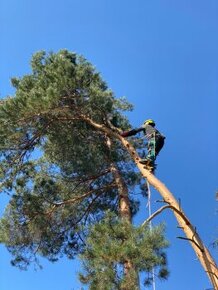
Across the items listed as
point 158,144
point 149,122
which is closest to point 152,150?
point 158,144

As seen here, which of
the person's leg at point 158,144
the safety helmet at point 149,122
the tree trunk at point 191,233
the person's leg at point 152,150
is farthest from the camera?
the safety helmet at point 149,122

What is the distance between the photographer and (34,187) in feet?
34.9

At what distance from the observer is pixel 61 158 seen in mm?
11430

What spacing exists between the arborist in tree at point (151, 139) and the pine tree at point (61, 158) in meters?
0.98

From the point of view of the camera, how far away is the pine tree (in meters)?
9.94

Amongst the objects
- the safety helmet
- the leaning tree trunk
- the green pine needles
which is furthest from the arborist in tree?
the green pine needles

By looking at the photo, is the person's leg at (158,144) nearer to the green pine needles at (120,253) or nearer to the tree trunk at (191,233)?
the tree trunk at (191,233)

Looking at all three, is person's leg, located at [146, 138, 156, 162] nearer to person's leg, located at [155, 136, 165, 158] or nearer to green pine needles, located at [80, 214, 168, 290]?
person's leg, located at [155, 136, 165, 158]

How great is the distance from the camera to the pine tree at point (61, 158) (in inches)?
391

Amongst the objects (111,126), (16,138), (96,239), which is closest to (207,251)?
(96,239)

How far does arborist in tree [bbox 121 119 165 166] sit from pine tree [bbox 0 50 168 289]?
98 cm

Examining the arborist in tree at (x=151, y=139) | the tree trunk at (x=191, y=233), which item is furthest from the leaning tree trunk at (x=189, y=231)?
the arborist in tree at (x=151, y=139)

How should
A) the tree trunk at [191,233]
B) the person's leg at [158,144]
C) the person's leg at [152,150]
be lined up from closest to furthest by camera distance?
the tree trunk at [191,233] → the person's leg at [152,150] → the person's leg at [158,144]

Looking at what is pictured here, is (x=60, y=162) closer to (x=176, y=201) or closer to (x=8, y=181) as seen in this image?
(x=8, y=181)
